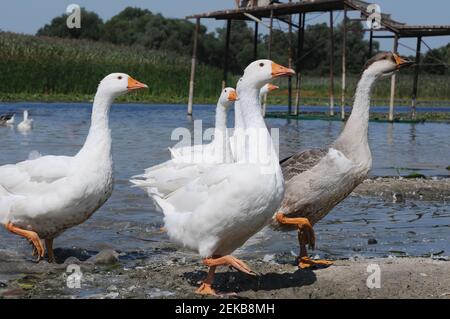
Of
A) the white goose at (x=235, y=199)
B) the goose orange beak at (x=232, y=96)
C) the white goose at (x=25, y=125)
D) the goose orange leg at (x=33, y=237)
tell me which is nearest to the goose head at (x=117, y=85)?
the goose orange leg at (x=33, y=237)

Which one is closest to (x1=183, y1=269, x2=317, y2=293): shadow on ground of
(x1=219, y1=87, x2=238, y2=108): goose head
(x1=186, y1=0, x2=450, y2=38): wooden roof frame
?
(x1=219, y1=87, x2=238, y2=108): goose head

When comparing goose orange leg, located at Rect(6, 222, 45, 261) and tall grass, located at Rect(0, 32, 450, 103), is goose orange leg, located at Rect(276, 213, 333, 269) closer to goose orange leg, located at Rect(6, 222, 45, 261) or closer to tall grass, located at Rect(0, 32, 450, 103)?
goose orange leg, located at Rect(6, 222, 45, 261)

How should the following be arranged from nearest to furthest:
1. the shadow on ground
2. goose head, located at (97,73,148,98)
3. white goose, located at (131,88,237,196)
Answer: the shadow on ground
goose head, located at (97,73,148,98)
white goose, located at (131,88,237,196)

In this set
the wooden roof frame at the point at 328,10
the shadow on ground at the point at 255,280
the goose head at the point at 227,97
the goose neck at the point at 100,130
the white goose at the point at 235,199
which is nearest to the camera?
the white goose at the point at 235,199

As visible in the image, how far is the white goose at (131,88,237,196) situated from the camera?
7375mm

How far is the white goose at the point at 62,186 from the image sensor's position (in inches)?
267

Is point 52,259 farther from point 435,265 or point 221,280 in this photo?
point 435,265

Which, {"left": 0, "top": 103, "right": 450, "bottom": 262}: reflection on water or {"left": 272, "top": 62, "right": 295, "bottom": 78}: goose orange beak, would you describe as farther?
{"left": 0, "top": 103, "right": 450, "bottom": 262}: reflection on water

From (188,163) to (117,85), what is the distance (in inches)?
62.2

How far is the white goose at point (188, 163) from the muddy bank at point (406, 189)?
2.71 metres

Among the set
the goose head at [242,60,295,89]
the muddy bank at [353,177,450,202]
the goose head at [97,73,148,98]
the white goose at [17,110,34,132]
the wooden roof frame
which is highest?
the wooden roof frame

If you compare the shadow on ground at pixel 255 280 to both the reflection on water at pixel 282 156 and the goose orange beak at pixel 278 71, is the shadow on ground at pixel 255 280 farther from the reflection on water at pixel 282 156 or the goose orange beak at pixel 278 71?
the goose orange beak at pixel 278 71

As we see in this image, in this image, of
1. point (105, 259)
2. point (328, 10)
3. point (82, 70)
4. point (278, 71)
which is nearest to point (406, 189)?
point (105, 259)
